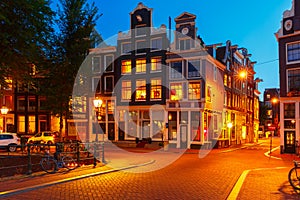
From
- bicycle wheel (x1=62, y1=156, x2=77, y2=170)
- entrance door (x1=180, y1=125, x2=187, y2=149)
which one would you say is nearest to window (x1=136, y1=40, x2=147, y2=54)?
entrance door (x1=180, y1=125, x2=187, y2=149)

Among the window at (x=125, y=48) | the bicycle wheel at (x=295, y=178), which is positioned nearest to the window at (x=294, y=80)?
the window at (x=125, y=48)

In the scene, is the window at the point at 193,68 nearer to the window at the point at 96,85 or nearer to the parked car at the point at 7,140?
the window at the point at 96,85

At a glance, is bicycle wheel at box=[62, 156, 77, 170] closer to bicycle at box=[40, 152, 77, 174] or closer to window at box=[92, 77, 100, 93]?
bicycle at box=[40, 152, 77, 174]

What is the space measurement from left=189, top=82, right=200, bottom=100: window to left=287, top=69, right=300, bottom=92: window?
371 inches

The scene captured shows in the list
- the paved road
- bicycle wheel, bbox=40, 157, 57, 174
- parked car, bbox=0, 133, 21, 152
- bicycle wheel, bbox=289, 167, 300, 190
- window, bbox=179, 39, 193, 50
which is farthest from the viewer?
window, bbox=179, 39, 193, 50

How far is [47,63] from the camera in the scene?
23562mm

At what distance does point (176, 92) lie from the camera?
1501 inches

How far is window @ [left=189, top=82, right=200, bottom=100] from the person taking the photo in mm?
36594

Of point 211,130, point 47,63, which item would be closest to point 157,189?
point 47,63

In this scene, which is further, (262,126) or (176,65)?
(262,126)

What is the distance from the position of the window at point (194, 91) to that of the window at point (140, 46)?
7741mm

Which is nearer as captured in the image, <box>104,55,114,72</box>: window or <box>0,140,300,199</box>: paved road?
<box>0,140,300,199</box>: paved road

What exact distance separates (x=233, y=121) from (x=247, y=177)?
31631 millimetres

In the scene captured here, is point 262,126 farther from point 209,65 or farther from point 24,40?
point 24,40
